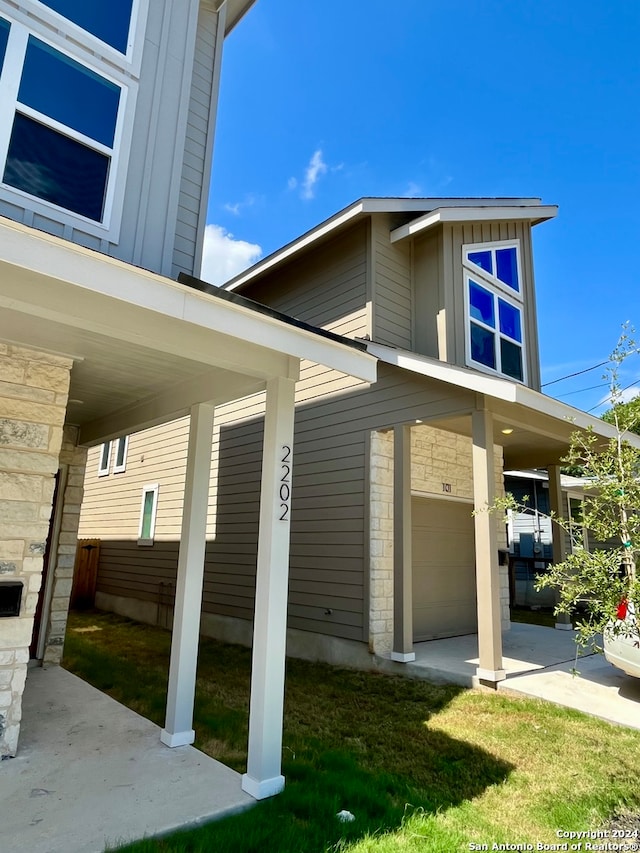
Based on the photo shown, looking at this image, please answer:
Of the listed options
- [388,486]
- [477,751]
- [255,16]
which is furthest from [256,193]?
[477,751]

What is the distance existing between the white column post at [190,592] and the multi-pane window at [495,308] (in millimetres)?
4644

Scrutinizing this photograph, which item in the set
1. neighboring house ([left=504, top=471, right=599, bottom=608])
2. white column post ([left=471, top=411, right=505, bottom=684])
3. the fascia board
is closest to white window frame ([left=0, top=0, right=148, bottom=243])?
the fascia board

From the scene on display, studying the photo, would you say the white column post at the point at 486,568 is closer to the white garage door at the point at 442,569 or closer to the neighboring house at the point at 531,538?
the white garage door at the point at 442,569

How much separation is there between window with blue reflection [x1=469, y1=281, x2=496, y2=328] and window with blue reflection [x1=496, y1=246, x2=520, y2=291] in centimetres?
70

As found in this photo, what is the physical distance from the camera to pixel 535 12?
895cm

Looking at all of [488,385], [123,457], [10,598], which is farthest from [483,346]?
[123,457]

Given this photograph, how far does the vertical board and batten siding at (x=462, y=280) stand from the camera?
24.9 ft

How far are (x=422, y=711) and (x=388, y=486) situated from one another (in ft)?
9.28

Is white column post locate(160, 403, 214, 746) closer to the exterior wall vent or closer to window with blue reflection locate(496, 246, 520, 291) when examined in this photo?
the exterior wall vent

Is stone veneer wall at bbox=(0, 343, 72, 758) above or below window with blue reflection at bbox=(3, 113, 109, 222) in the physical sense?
below

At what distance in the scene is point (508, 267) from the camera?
29.6 feet

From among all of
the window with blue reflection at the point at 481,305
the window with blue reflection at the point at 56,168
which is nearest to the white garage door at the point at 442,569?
the window with blue reflection at the point at 481,305

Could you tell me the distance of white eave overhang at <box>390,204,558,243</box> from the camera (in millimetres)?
7629

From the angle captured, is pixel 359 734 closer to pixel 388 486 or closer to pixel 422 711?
pixel 422 711
